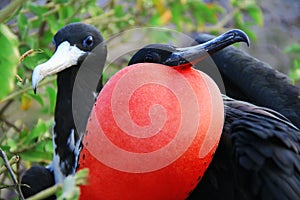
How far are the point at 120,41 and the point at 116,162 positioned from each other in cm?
159

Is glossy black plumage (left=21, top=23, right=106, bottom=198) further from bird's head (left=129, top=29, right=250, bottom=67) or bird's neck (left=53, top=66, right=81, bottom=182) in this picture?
bird's head (left=129, top=29, right=250, bottom=67)

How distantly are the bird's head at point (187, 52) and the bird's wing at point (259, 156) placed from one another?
181 mm

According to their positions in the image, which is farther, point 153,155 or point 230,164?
point 230,164

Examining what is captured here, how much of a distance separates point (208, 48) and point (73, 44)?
58 centimetres

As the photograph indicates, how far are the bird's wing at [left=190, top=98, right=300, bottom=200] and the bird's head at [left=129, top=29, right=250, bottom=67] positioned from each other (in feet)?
0.59

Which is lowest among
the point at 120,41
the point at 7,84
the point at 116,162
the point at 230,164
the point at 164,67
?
the point at 120,41

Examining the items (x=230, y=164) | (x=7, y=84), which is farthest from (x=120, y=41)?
(x=7, y=84)

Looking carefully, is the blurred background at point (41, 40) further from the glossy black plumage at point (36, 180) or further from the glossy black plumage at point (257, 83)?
the glossy black plumage at point (257, 83)

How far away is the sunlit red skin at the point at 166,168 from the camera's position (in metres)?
1.33

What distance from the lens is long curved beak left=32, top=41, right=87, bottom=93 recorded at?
165cm

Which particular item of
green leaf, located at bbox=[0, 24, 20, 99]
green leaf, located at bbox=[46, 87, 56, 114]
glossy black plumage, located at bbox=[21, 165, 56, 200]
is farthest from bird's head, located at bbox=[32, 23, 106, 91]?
green leaf, located at bbox=[0, 24, 20, 99]

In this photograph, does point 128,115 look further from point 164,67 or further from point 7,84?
point 7,84

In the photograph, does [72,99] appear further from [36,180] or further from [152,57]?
[152,57]

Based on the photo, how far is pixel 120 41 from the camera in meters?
2.88
